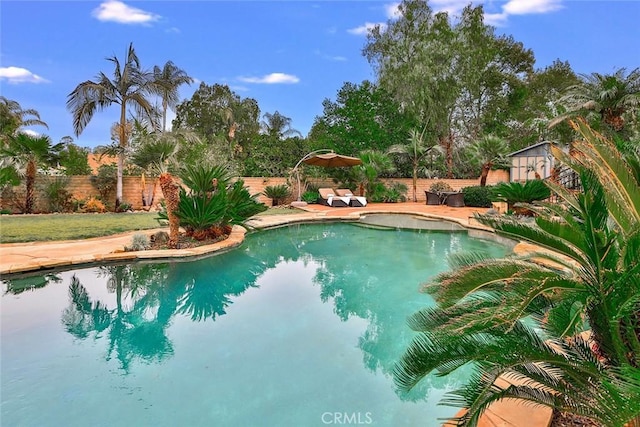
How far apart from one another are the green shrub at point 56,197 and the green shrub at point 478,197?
54.4 ft

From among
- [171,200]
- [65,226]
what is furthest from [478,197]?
[65,226]

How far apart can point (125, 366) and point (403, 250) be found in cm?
654

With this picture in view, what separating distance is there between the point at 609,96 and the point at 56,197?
1928 cm

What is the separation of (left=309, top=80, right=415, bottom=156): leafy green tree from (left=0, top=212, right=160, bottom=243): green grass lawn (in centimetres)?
1088

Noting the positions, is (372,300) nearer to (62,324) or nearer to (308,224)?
(62,324)

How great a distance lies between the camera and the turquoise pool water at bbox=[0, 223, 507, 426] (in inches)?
110

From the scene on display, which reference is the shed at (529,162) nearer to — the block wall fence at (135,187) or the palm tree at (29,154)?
the block wall fence at (135,187)

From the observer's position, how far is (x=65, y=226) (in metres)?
9.55

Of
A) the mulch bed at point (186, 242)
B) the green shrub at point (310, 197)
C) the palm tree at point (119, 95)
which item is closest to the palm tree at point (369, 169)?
the green shrub at point (310, 197)

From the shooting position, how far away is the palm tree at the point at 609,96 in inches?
448

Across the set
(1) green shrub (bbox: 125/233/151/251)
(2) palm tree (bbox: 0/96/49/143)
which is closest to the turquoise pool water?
(1) green shrub (bbox: 125/233/151/251)

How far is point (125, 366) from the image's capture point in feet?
11.3

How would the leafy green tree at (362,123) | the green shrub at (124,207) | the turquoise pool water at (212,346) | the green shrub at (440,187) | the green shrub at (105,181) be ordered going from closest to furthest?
1. the turquoise pool water at (212,346)
2. the green shrub at (124,207)
3. the green shrub at (105,181)
4. the green shrub at (440,187)
5. the leafy green tree at (362,123)

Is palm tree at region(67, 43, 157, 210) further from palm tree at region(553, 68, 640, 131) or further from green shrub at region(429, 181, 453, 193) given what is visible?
palm tree at region(553, 68, 640, 131)
